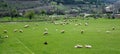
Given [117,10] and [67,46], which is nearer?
[67,46]

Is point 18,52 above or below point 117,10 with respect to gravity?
above

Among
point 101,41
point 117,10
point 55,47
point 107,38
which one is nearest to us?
point 55,47

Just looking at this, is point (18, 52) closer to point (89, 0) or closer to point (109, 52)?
point (109, 52)

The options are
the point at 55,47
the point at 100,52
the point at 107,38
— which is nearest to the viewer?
the point at 100,52

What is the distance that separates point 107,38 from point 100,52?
819cm

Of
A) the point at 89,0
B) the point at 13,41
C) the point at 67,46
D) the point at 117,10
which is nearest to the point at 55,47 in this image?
the point at 67,46

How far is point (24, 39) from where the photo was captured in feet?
116

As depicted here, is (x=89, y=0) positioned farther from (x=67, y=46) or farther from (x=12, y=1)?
(x=67, y=46)

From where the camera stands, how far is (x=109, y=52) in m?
26.4

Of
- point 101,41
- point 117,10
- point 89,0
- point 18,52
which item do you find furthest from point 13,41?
point 89,0

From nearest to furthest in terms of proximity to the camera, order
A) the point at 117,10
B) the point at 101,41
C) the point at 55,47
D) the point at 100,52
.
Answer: the point at 100,52, the point at 55,47, the point at 101,41, the point at 117,10

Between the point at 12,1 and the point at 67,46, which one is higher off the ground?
the point at 67,46

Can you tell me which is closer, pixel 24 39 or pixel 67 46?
pixel 67 46

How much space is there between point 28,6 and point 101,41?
332ft
